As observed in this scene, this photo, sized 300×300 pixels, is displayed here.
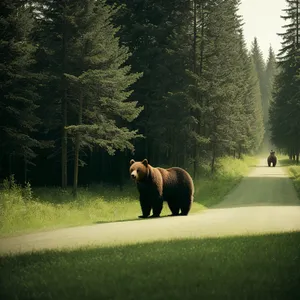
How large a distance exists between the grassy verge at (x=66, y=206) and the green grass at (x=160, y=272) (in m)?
4.93

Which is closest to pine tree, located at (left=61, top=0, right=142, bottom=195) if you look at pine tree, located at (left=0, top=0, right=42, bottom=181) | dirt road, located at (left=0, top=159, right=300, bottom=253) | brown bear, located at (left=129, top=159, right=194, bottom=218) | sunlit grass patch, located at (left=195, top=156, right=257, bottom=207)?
pine tree, located at (left=0, top=0, right=42, bottom=181)

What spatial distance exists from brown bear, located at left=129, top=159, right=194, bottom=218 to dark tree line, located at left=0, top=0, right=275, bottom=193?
5960 millimetres

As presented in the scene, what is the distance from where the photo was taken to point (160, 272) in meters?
6.23

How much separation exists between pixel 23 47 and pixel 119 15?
41.3ft

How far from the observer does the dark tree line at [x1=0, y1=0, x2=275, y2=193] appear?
18.3 m

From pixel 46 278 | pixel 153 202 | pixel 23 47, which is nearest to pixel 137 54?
pixel 23 47

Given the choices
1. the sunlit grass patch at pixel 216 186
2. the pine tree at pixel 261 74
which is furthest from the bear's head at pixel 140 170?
the pine tree at pixel 261 74

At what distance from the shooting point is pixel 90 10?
66.5 ft

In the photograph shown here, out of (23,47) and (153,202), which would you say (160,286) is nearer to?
(153,202)

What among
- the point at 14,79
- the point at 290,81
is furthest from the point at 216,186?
the point at 290,81

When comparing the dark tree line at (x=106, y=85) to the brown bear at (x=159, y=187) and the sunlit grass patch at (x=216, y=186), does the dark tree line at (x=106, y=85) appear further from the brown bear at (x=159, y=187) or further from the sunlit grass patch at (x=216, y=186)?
the brown bear at (x=159, y=187)

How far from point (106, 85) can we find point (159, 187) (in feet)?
27.1

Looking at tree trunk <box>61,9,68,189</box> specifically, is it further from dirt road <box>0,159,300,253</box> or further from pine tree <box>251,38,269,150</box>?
pine tree <box>251,38,269,150</box>

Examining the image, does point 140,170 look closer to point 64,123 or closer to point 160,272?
point 160,272
